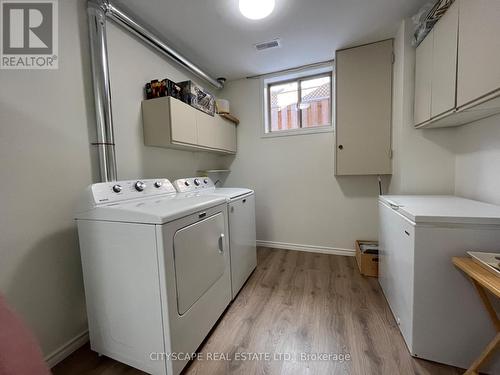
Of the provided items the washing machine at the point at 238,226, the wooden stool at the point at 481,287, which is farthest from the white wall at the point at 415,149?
the washing machine at the point at 238,226

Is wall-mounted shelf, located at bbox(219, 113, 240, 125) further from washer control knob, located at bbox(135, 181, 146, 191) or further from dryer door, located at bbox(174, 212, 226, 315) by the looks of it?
dryer door, located at bbox(174, 212, 226, 315)

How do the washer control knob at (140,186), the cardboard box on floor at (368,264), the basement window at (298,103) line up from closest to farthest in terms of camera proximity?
the washer control knob at (140,186), the cardboard box on floor at (368,264), the basement window at (298,103)

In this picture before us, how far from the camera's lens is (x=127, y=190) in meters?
1.37

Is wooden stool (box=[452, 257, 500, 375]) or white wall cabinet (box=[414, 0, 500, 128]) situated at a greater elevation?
white wall cabinet (box=[414, 0, 500, 128])

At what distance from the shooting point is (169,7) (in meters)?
1.56

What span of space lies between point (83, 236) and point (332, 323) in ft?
5.71

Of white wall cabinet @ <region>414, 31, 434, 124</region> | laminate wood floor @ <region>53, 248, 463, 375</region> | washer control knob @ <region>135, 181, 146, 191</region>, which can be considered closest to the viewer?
laminate wood floor @ <region>53, 248, 463, 375</region>

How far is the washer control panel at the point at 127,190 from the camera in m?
1.18

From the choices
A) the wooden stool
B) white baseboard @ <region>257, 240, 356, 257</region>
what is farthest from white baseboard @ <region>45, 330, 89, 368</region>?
the wooden stool

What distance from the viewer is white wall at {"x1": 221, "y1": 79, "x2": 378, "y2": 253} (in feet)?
8.18

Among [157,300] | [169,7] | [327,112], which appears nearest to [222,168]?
[327,112]

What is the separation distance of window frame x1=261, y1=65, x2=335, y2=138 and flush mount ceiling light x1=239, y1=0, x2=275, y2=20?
111cm

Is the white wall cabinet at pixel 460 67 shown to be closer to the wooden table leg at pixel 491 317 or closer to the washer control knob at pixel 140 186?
the wooden table leg at pixel 491 317

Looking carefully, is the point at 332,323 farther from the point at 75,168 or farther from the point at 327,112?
the point at 327,112
